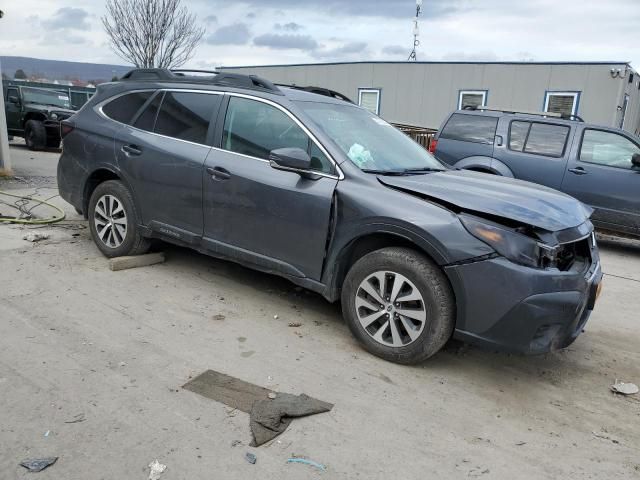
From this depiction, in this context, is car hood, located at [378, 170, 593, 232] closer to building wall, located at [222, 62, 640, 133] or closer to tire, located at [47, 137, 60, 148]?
building wall, located at [222, 62, 640, 133]

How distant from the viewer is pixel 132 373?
3209mm

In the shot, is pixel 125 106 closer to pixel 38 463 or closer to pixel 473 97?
pixel 38 463

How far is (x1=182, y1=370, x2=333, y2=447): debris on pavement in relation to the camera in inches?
109

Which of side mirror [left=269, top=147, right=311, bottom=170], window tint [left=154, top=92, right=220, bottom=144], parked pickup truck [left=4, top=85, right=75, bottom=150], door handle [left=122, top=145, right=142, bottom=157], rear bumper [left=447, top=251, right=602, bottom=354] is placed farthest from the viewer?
parked pickup truck [left=4, top=85, right=75, bottom=150]

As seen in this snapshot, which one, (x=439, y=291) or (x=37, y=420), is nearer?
(x=37, y=420)

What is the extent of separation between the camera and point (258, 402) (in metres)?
2.99

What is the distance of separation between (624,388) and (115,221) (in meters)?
4.50

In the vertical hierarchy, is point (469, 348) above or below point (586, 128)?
below

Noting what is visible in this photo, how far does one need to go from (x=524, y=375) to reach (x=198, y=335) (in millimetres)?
2320

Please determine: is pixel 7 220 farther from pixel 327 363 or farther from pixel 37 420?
pixel 327 363

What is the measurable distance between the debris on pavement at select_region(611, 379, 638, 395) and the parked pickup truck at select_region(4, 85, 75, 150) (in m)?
15.2

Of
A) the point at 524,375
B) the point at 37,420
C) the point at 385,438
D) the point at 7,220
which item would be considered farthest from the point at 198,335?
the point at 7,220

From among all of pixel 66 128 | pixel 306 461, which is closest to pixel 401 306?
pixel 306 461

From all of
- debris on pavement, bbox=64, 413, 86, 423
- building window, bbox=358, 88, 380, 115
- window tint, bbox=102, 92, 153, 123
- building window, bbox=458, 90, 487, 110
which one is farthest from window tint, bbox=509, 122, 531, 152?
building window, bbox=358, 88, 380, 115
